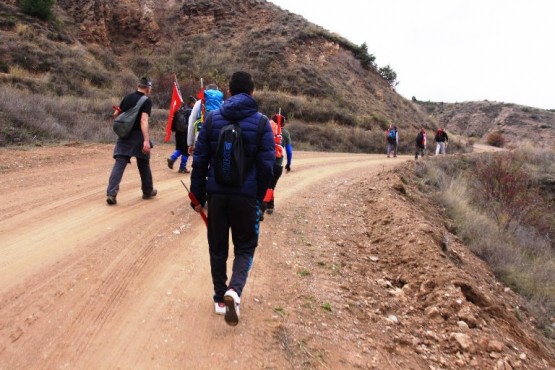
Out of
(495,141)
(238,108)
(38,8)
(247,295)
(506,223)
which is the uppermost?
(38,8)

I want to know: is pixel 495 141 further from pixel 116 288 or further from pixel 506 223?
pixel 116 288

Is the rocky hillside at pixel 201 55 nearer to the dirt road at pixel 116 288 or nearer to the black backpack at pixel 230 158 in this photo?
the dirt road at pixel 116 288

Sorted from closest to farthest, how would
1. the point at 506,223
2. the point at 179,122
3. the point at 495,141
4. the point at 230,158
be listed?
the point at 230,158 < the point at 179,122 < the point at 506,223 < the point at 495,141

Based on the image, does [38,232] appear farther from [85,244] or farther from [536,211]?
[536,211]

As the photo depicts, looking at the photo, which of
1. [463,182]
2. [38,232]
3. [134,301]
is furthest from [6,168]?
[463,182]

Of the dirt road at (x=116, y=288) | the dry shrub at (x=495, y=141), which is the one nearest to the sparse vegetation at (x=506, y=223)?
the dirt road at (x=116, y=288)

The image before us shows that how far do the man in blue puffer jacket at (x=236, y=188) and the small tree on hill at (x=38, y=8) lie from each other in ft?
88.9

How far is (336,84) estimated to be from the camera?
3369 centimetres

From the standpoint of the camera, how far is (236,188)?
367 cm

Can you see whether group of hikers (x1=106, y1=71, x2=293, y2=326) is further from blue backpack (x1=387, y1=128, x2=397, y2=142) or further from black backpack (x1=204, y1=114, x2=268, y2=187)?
blue backpack (x1=387, y1=128, x2=397, y2=142)

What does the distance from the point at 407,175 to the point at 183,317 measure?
11.2 meters

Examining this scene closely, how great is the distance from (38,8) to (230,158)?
27590 millimetres

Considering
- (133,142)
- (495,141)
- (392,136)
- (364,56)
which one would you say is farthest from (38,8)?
(495,141)

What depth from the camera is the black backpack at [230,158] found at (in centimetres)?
357
